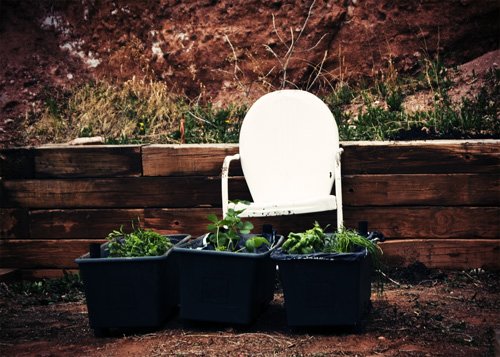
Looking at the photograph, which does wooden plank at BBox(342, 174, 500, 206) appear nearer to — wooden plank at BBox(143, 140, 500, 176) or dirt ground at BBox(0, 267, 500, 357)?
wooden plank at BBox(143, 140, 500, 176)

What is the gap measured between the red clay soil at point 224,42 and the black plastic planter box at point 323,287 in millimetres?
3170

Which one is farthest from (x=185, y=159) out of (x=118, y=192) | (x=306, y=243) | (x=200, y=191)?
(x=306, y=243)

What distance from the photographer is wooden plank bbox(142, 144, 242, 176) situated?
5102mm

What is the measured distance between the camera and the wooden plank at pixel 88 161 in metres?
5.20

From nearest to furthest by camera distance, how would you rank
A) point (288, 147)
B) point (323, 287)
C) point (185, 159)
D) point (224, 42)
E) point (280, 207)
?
point (323, 287) → point (280, 207) → point (288, 147) → point (185, 159) → point (224, 42)

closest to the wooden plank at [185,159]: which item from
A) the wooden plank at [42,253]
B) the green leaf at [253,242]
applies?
the wooden plank at [42,253]

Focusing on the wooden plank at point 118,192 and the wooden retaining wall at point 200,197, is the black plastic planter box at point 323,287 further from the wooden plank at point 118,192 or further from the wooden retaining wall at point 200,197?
the wooden plank at point 118,192

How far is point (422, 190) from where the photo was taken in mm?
4969

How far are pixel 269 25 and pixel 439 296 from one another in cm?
342

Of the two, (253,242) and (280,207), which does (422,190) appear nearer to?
(280,207)

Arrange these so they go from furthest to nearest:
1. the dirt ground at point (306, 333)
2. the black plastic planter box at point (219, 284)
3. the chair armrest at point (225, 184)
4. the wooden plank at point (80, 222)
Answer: the wooden plank at point (80, 222), the chair armrest at point (225, 184), the black plastic planter box at point (219, 284), the dirt ground at point (306, 333)

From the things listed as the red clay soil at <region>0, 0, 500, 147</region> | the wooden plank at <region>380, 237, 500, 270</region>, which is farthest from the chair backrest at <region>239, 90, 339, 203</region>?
the red clay soil at <region>0, 0, 500, 147</region>

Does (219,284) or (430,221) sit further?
(430,221)

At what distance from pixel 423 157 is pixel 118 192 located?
6.44ft
